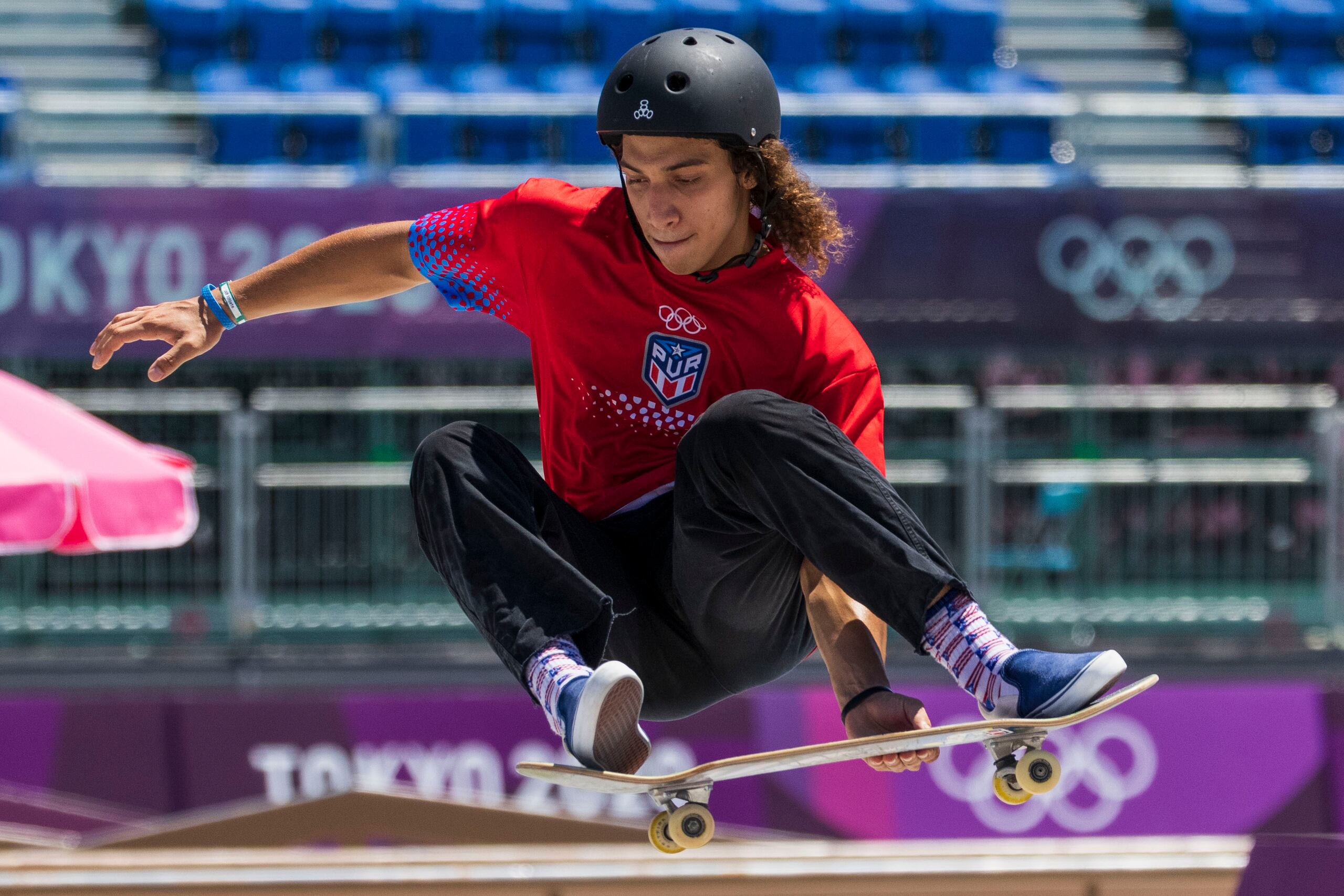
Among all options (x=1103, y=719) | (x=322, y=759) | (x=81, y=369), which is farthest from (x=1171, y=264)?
(x=81, y=369)

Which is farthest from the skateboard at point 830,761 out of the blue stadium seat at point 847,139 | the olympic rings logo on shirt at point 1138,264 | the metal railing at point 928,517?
the blue stadium seat at point 847,139

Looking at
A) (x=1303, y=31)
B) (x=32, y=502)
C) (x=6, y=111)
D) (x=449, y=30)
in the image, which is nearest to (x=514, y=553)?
(x=32, y=502)

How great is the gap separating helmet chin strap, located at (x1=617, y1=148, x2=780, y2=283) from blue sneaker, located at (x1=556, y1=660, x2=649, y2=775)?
967 millimetres

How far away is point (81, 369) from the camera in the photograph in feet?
31.9

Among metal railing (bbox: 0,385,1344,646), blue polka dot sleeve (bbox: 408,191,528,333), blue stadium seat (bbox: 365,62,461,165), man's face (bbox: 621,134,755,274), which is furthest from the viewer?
blue stadium seat (bbox: 365,62,461,165)

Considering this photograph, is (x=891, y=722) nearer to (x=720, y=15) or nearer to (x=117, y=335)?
(x=117, y=335)

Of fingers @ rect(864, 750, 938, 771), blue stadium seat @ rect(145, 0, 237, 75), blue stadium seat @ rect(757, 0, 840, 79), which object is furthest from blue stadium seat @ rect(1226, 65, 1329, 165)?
fingers @ rect(864, 750, 938, 771)

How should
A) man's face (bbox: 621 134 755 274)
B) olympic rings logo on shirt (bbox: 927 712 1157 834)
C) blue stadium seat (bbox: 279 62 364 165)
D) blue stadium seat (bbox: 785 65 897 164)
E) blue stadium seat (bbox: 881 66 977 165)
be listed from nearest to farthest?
man's face (bbox: 621 134 755 274), olympic rings logo on shirt (bbox: 927 712 1157 834), blue stadium seat (bbox: 279 62 364 165), blue stadium seat (bbox: 785 65 897 164), blue stadium seat (bbox: 881 66 977 165)

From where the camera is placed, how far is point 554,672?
3.35 m

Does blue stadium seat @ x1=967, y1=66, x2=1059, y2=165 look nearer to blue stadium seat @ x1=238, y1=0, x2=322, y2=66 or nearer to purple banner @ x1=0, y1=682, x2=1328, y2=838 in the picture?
purple banner @ x1=0, y1=682, x2=1328, y2=838

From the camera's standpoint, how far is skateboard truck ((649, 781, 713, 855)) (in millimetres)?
3369

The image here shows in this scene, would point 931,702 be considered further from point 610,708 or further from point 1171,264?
point 610,708

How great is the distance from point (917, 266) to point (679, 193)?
6.54 metres

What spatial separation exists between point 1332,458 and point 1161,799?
2537mm
